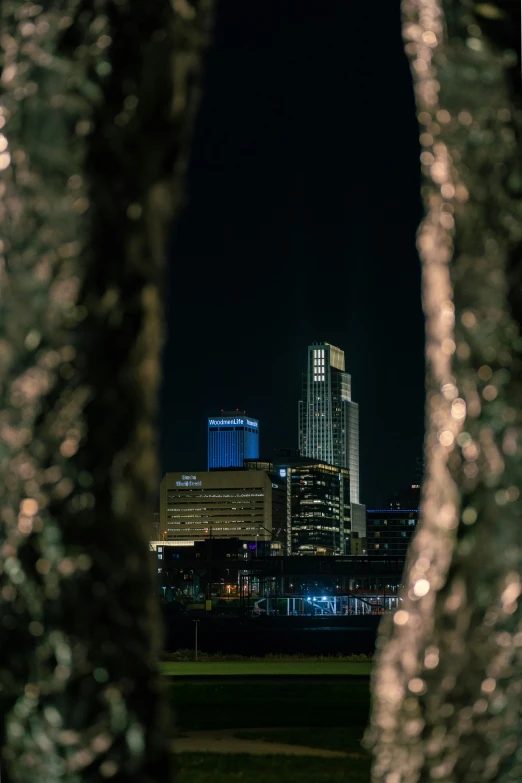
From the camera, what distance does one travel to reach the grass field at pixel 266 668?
87.4 feet

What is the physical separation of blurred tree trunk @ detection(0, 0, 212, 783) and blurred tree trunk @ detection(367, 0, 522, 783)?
4.13 feet

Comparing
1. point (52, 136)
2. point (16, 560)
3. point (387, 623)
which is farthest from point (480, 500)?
point (52, 136)

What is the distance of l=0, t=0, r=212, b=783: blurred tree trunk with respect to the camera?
470cm

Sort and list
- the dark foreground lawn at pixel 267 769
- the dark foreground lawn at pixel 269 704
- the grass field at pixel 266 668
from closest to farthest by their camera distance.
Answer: the dark foreground lawn at pixel 267 769
the dark foreground lawn at pixel 269 704
the grass field at pixel 266 668

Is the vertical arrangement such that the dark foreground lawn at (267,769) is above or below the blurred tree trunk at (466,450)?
below

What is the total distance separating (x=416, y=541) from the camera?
5.39 m

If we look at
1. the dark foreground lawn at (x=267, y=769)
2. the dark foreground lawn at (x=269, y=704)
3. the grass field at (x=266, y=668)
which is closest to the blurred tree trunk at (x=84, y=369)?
the dark foreground lawn at (x=267, y=769)

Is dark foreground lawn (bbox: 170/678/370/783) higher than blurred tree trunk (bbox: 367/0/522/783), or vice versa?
blurred tree trunk (bbox: 367/0/522/783)

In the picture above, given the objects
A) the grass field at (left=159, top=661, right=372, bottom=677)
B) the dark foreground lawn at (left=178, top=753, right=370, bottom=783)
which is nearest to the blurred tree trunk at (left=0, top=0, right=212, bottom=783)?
the dark foreground lawn at (left=178, top=753, right=370, bottom=783)

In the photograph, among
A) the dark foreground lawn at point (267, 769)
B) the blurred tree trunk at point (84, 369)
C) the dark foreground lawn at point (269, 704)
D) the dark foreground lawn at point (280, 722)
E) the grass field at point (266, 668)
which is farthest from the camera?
the grass field at point (266, 668)

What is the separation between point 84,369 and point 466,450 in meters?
1.85

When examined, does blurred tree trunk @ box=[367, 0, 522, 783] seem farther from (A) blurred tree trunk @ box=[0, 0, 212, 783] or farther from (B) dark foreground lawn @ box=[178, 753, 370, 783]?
(B) dark foreground lawn @ box=[178, 753, 370, 783]

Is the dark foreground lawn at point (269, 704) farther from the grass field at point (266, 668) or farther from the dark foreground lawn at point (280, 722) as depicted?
the grass field at point (266, 668)

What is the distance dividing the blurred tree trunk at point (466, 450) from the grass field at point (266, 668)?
20.6 m
